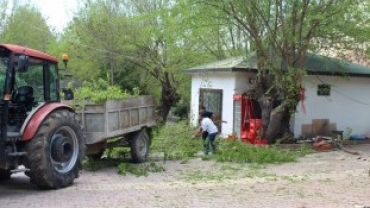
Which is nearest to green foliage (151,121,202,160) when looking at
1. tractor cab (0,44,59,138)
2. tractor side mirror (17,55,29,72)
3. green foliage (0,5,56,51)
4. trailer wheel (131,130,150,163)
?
trailer wheel (131,130,150,163)

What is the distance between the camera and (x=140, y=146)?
14.2 m

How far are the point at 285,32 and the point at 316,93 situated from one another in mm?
4669

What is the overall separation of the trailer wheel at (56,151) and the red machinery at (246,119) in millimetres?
9444

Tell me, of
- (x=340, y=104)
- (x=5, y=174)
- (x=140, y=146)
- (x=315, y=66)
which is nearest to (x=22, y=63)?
(x=5, y=174)

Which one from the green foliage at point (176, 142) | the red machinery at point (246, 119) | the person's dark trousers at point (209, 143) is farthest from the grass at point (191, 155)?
the red machinery at point (246, 119)

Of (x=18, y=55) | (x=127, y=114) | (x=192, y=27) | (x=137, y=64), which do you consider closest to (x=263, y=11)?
(x=192, y=27)

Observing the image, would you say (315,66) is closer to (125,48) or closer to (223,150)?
(223,150)

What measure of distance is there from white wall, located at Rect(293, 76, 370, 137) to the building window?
0.13 metres

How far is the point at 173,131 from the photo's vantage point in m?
21.2

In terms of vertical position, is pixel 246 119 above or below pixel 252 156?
above

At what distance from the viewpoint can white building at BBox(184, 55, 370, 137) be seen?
19.8 m

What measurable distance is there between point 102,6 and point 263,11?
11.9 m

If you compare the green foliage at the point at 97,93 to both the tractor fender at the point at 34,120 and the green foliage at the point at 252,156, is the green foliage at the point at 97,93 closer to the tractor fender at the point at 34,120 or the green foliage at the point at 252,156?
the tractor fender at the point at 34,120

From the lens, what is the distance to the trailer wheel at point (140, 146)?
13852 mm
